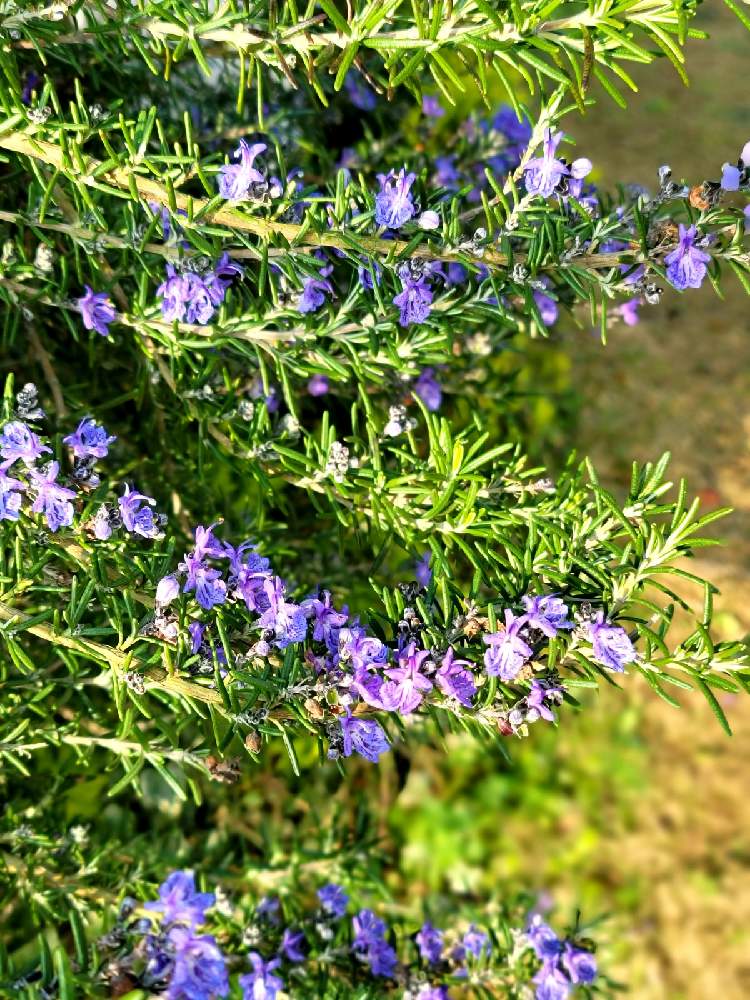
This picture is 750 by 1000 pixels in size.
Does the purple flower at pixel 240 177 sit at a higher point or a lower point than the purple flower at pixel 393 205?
higher

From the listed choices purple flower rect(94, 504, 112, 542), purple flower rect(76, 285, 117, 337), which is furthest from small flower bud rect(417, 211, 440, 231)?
purple flower rect(94, 504, 112, 542)

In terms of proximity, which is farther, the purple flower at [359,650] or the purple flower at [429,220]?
the purple flower at [429,220]

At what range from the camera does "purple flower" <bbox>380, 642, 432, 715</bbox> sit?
1.21 m

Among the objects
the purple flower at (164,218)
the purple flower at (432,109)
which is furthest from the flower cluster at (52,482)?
the purple flower at (432,109)

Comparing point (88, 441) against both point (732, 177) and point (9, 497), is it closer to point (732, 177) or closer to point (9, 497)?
point (9, 497)

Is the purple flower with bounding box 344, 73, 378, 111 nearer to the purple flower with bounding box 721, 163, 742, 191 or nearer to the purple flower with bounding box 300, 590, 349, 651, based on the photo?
the purple flower with bounding box 721, 163, 742, 191

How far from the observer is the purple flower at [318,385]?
1.97m

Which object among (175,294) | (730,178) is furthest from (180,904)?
(730,178)

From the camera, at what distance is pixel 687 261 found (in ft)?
4.46

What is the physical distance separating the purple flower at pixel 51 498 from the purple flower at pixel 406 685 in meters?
0.48

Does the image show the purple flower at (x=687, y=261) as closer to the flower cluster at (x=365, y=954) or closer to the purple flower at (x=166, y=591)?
the purple flower at (x=166, y=591)

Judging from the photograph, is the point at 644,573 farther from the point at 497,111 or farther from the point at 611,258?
the point at 497,111

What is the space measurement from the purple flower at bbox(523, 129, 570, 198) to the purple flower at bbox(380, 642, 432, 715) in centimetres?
70

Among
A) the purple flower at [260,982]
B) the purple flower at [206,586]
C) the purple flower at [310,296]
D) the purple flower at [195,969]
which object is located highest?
the purple flower at [310,296]
